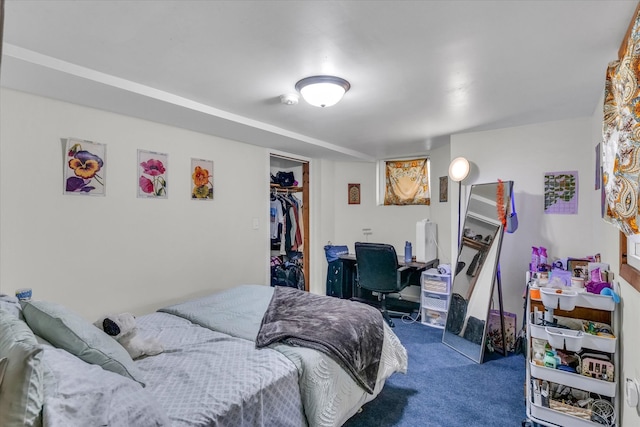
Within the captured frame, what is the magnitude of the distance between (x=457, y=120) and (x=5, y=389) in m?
3.42

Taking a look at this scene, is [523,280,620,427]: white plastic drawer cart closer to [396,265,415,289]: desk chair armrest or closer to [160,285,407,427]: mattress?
[160,285,407,427]: mattress

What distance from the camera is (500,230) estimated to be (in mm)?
3029

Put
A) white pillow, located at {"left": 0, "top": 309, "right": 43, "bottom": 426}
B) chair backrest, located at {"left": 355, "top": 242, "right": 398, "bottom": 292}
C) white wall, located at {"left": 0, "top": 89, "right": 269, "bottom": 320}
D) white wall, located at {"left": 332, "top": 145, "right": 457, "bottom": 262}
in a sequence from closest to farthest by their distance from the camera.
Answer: white pillow, located at {"left": 0, "top": 309, "right": 43, "bottom": 426}, white wall, located at {"left": 0, "top": 89, "right": 269, "bottom": 320}, chair backrest, located at {"left": 355, "top": 242, "right": 398, "bottom": 292}, white wall, located at {"left": 332, "top": 145, "right": 457, "bottom": 262}

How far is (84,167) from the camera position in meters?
2.54

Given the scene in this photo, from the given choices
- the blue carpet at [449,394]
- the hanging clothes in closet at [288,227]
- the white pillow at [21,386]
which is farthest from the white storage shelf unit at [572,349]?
the hanging clothes in closet at [288,227]

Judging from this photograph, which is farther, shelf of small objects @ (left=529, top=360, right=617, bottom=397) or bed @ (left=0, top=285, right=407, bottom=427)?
shelf of small objects @ (left=529, top=360, right=617, bottom=397)

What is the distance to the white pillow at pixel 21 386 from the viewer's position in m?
0.91

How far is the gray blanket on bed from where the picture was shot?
1.88m

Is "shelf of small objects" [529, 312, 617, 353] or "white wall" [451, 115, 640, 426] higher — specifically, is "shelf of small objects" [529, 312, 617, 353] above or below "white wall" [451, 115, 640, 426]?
below

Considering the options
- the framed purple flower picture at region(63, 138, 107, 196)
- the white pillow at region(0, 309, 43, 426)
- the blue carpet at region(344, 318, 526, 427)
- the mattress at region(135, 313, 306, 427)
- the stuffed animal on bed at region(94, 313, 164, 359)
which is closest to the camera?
the white pillow at region(0, 309, 43, 426)

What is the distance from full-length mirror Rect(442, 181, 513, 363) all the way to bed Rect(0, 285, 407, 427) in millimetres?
1161

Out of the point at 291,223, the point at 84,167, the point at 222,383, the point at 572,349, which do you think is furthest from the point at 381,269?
the point at 84,167

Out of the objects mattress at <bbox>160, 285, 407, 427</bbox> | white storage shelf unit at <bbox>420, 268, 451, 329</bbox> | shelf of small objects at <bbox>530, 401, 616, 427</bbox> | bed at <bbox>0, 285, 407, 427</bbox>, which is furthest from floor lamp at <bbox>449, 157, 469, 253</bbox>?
bed at <bbox>0, 285, 407, 427</bbox>

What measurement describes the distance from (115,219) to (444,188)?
3713mm
